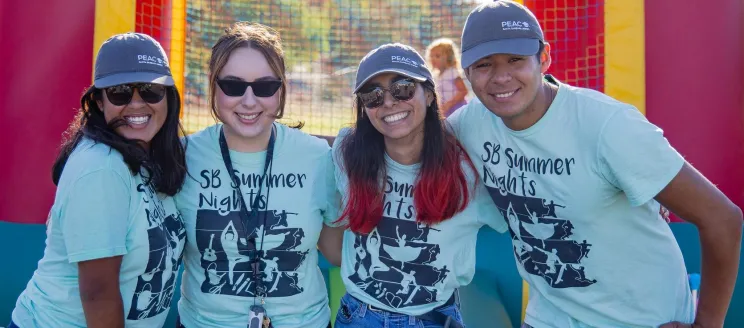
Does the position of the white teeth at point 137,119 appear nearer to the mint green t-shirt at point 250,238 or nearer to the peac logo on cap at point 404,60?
the mint green t-shirt at point 250,238

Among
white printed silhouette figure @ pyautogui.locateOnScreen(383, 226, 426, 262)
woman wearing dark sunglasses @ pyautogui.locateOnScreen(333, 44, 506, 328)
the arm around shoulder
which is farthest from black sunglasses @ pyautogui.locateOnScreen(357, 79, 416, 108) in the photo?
the arm around shoulder

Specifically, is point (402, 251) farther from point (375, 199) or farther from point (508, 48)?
point (508, 48)

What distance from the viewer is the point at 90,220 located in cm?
230

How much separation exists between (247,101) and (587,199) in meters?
1.43

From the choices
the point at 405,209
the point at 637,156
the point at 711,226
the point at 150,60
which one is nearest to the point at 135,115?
the point at 150,60

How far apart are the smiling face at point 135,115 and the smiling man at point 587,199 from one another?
128 cm

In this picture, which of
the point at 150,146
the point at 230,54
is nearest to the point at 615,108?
the point at 230,54

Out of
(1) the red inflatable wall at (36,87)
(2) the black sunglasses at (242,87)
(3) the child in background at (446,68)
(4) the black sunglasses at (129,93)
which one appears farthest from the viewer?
(3) the child in background at (446,68)

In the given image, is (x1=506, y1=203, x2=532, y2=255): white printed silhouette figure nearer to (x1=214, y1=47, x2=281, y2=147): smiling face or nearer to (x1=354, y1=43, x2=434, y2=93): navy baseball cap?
(x1=354, y1=43, x2=434, y2=93): navy baseball cap

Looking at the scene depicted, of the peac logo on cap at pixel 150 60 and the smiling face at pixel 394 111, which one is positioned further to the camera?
the smiling face at pixel 394 111

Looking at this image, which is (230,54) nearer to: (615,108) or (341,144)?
(341,144)

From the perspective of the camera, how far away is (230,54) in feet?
9.22

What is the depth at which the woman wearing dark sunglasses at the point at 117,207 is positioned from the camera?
232cm

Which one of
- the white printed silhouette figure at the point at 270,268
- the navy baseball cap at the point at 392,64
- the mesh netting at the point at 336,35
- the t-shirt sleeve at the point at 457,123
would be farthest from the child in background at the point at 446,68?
the white printed silhouette figure at the point at 270,268
